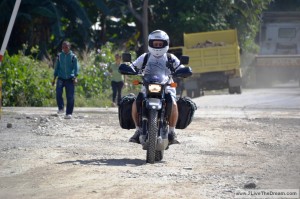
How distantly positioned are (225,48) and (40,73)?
8.05m

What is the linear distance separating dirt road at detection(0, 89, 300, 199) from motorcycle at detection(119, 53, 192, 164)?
0.24m

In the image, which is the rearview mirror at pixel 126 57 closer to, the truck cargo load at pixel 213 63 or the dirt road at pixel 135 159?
the dirt road at pixel 135 159

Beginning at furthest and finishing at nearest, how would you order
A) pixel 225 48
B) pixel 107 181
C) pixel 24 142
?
pixel 225 48 → pixel 24 142 → pixel 107 181

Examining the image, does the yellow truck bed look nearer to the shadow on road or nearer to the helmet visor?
the helmet visor

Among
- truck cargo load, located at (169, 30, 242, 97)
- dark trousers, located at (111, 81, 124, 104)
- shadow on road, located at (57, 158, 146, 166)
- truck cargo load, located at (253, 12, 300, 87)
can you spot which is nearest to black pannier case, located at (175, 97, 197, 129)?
shadow on road, located at (57, 158, 146, 166)

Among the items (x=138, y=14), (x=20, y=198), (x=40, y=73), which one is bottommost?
(x=20, y=198)

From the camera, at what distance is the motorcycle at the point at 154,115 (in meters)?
11.6

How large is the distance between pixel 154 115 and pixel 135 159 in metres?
0.91

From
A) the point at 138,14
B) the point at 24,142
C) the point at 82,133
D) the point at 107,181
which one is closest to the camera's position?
the point at 107,181

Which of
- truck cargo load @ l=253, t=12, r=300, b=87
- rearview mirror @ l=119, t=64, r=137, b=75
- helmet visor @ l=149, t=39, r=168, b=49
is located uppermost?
truck cargo load @ l=253, t=12, r=300, b=87

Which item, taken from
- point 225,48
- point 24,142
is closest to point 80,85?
point 225,48

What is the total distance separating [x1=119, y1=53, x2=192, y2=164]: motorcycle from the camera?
38.2 feet

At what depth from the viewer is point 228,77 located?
3222 cm

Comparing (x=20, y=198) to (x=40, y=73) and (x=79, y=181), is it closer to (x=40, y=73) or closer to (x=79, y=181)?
(x=79, y=181)
